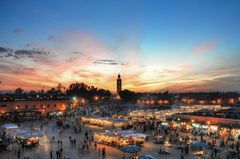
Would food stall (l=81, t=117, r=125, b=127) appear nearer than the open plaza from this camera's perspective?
No

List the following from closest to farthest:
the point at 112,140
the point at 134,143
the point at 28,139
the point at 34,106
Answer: the point at 28,139 < the point at 134,143 < the point at 112,140 < the point at 34,106

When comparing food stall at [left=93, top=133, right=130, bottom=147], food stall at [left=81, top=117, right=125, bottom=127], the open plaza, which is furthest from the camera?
food stall at [left=81, top=117, right=125, bottom=127]

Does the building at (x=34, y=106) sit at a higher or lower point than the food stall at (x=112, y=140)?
higher

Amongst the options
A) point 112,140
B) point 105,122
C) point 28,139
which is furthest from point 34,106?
point 112,140

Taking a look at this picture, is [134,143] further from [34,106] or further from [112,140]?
[34,106]

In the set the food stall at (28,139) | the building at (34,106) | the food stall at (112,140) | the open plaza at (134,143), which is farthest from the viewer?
the building at (34,106)

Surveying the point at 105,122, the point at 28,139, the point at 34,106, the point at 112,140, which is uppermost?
the point at 34,106

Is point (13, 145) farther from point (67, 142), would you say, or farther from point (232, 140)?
point (232, 140)

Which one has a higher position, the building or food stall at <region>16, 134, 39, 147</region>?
the building

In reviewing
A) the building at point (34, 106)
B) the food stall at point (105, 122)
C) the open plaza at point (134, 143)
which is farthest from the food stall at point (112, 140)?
the building at point (34, 106)

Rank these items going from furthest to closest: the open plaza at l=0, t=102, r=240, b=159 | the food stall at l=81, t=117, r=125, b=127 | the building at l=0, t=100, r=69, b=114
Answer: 1. the building at l=0, t=100, r=69, b=114
2. the food stall at l=81, t=117, r=125, b=127
3. the open plaza at l=0, t=102, r=240, b=159

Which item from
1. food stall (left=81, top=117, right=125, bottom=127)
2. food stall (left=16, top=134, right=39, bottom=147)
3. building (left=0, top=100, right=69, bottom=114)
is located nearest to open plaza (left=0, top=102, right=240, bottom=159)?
food stall (left=16, top=134, right=39, bottom=147)

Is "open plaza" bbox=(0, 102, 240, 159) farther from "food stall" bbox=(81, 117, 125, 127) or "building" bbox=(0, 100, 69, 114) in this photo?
"building" bbox=(0, 100, 69, 114)

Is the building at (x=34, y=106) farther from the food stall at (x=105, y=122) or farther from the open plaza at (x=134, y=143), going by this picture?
the open plaza at (x=134, y=143)
